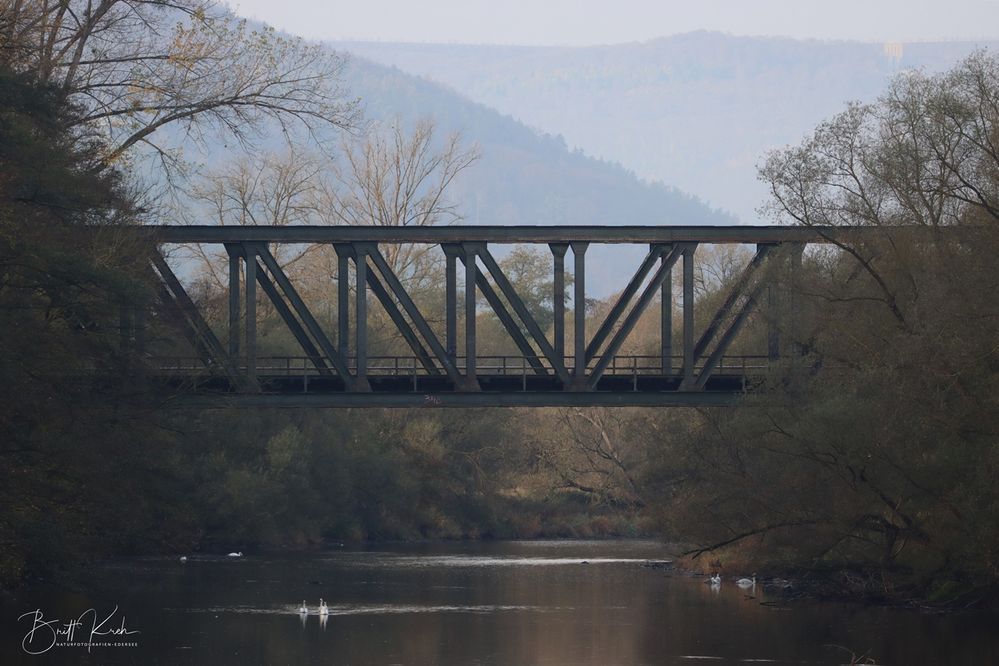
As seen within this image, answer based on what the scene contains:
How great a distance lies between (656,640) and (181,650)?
32.9 feet

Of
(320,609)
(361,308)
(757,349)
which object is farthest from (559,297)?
(320,609)

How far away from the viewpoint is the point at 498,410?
69250 millimetres

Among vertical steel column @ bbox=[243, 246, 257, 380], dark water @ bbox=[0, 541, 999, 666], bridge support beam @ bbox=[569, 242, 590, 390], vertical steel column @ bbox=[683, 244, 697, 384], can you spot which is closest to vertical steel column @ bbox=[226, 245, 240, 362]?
vertical steel column @ bbox=[243, 246, 257, 380]

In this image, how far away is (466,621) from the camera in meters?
34.7

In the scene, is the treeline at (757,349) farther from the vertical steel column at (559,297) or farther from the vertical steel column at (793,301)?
the vertical steel column at (559,297)

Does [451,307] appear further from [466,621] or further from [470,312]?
[466,621]

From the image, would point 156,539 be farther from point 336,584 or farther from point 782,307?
point 782,307

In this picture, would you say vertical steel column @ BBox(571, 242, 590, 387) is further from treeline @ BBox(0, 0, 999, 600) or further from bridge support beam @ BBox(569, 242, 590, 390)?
treeline @ BBox(0, 0, 999, 600)

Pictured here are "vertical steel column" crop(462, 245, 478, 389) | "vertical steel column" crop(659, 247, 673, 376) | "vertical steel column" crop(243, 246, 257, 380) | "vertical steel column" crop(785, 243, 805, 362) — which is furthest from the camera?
"vertical steel column" crop(659, 247, 673, 376)

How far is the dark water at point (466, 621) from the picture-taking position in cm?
2902

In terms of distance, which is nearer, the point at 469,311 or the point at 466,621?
the point at 466,621

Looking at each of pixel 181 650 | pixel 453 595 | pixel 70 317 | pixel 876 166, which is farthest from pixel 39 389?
pixel 876 166

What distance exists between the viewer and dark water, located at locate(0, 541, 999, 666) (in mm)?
29016

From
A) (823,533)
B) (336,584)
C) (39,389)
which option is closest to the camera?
(39,389)
